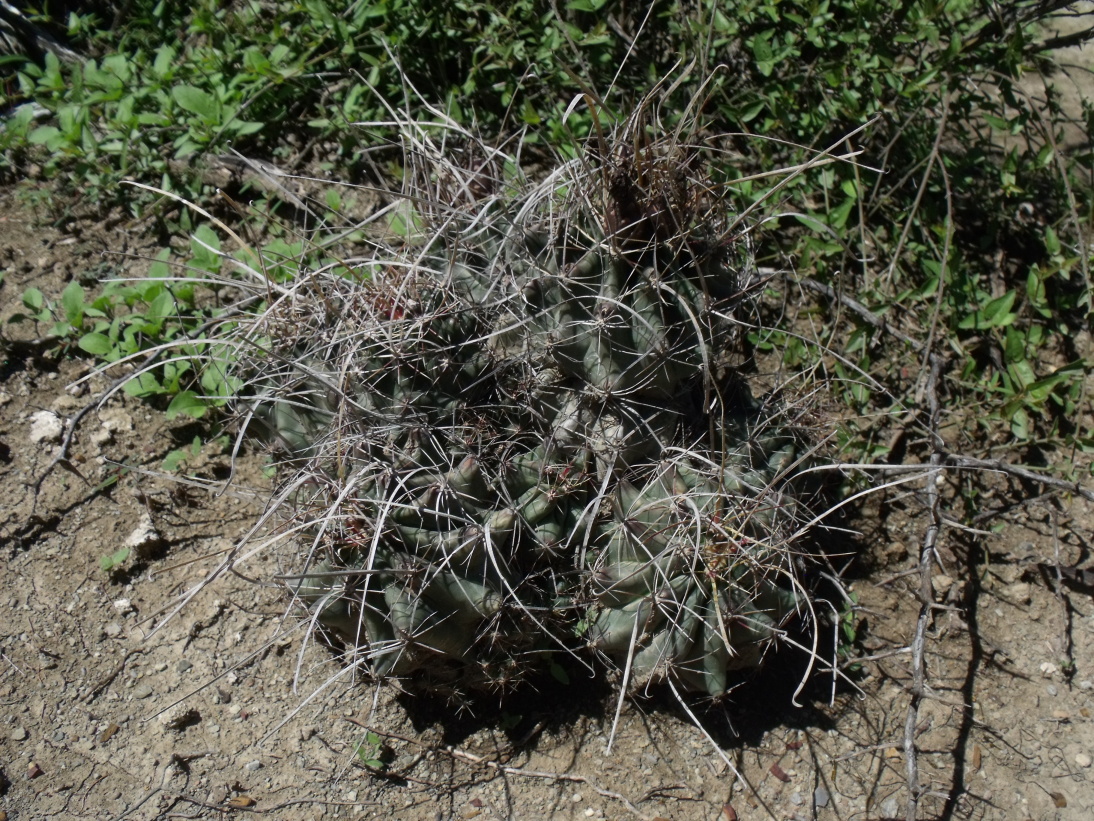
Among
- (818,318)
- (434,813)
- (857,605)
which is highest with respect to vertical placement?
(818,318)

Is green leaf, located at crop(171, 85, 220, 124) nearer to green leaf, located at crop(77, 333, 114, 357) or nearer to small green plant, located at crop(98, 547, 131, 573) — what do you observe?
green leaf, located at crop(77, 333, 114, 357)

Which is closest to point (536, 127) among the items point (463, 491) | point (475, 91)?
point (475, 91)

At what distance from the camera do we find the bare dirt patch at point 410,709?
7.71 feet

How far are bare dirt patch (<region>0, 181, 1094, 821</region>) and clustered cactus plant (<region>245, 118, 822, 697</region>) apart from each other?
25 centimetres

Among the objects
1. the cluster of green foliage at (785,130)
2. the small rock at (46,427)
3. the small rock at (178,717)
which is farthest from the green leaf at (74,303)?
the small rock at (178,717)

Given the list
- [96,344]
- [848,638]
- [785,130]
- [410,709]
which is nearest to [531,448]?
[410,709]

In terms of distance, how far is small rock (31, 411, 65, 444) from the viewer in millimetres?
2848

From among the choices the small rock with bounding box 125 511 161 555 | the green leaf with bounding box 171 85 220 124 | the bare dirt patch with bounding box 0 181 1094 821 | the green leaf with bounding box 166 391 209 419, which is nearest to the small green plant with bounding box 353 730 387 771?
the bare dirt patch with bounding box 0 181 1094 821

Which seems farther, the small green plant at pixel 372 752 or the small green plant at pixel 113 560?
the small green plant at pixel 113 560

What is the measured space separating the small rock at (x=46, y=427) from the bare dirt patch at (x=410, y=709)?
1.5 inches

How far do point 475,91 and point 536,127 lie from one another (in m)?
0.26

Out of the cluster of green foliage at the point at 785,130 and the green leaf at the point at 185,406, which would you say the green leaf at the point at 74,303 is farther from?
the green leaf at the point at 185,406

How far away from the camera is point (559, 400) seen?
2258mm

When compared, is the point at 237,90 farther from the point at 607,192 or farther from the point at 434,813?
the point at 434,813
